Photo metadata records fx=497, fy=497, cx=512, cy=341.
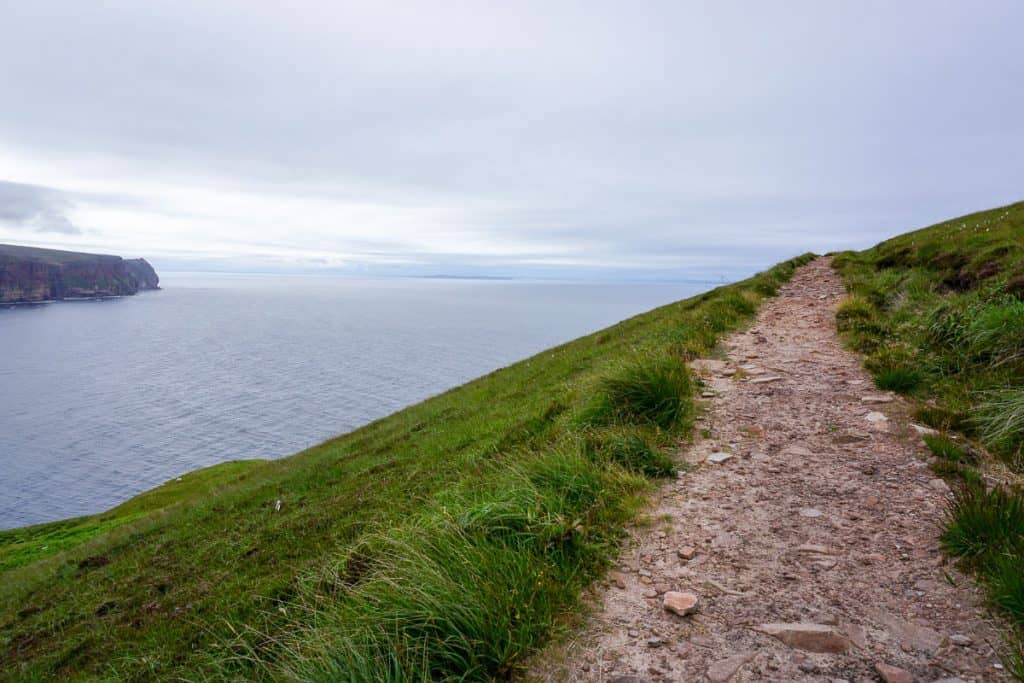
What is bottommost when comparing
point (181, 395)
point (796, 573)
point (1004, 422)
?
point (181, 395)

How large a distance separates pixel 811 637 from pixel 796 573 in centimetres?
84

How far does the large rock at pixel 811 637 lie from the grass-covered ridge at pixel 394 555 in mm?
1455

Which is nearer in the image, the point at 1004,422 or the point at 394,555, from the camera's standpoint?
the point at 394,555

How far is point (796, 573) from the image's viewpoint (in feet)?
13.6

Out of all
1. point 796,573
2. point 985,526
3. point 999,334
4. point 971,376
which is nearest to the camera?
point 985,526

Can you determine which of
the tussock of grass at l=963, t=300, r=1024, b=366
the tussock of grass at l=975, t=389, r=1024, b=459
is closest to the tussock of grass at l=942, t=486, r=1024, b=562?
the tussock of grass at l=975, t=389, r=1024, b=459

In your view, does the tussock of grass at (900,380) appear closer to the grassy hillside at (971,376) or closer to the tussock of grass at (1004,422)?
the grassy hillside at (971,376)

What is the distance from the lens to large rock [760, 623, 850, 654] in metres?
3.33

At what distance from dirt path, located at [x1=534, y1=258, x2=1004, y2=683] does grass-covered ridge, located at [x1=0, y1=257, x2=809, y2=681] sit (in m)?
0.42

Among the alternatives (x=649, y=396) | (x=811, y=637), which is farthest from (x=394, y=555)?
(x=649, y=396)

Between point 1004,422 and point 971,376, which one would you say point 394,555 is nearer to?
point 1004,422

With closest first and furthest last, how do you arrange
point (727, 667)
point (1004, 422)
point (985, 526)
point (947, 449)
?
point (727, 667) < point (985, 526) < point (947, 449) < point (1004, 422)

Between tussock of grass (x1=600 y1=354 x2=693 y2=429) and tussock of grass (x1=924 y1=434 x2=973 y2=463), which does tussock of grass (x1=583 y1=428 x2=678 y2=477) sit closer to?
tussock of grass (x1=600 y1=354 x2=693 y2=429)

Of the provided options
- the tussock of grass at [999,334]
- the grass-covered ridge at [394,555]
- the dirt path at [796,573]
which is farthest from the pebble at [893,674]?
the tussock of grass at [999,334]
